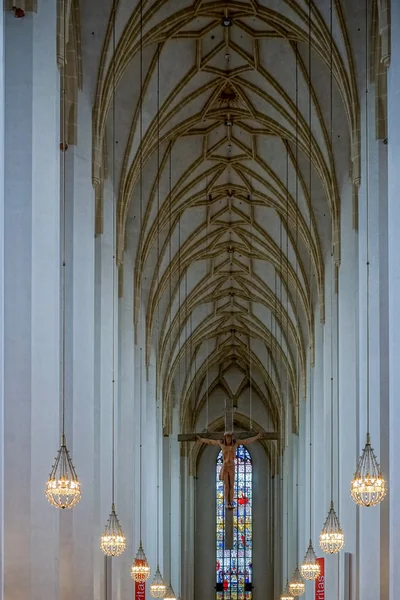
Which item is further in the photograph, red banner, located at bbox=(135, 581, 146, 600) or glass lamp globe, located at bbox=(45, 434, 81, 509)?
red banner, located at bbox=(135, 581, 146, 600)

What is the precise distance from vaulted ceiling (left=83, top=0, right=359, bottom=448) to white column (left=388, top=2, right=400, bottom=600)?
619 cm

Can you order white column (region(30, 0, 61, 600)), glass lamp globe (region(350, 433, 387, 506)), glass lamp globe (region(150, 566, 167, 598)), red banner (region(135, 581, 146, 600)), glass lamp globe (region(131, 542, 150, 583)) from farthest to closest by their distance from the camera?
glass lamp globe (region(150, 566, 167, 598)), red banner (region(135, 581, 146, 600)), glass lamp globe (region(131, 542, 150, 583)), glass lamp globe (region(350, 433, 387, 506)), white column (region(30, 0, 61, 600))

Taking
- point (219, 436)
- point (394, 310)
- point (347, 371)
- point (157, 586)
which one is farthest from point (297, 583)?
point (394, 310)

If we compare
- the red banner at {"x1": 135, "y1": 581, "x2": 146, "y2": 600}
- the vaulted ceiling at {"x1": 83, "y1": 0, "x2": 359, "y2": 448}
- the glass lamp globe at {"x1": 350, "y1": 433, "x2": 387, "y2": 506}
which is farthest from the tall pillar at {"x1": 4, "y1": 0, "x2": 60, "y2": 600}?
the red banner at {"x1": 135, "y1": 581, "x2": 146, "y2": 600}

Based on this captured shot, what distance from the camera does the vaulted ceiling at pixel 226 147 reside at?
26281mm

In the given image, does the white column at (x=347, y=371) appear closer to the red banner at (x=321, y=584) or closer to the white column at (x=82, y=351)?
the red banner at (x=321, y=584)

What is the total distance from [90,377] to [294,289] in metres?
18.9

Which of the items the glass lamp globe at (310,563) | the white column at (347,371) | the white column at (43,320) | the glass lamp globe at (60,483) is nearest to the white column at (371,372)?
the white column at (347,371)

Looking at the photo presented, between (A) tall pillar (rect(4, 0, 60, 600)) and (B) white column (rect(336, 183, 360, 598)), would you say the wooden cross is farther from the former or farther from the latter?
(A) tall pillar (rect(4, 0, 60, 600))

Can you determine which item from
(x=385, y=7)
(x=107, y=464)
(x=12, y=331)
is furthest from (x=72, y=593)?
(x=385, y=7)

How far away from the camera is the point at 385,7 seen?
68.3 ft

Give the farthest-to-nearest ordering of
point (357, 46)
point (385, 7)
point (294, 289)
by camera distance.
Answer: point (294, 289), point (357, 46), point (385, 7)

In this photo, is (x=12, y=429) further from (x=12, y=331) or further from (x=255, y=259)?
(x=255, y=259)

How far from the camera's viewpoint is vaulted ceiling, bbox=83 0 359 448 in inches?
1035
